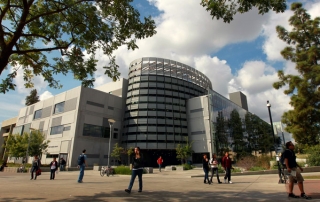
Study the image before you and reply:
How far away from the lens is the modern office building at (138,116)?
1698 inches

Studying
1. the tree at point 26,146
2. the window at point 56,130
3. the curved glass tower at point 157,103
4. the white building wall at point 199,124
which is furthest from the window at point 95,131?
the white building wall at point 199,124

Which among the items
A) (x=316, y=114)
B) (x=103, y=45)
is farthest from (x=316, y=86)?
(x=103, y=45)

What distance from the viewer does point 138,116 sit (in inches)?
1863

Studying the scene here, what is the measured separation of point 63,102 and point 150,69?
74.5ft

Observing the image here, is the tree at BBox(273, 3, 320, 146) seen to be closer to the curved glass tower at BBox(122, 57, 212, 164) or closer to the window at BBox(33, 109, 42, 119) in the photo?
the curved glass tower at BBox(122, 57, 212, 164)

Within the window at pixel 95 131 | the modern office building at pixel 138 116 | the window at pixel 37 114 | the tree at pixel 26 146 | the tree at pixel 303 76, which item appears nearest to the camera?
the tree at pixel 303 76

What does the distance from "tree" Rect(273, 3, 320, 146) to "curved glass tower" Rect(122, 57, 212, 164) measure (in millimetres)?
30105

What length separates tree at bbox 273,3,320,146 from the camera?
54.0 feet

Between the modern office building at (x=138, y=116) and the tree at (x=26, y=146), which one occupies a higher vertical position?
the modern office building at (x=138, y=116)

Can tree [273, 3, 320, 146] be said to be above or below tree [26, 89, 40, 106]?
below

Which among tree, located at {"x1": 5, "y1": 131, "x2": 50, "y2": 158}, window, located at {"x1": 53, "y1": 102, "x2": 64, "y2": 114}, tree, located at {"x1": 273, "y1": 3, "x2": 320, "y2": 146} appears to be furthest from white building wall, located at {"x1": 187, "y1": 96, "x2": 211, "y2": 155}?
tree, located at {"x1": 5, "y1": 131, "x2": 50, "y2": 158}

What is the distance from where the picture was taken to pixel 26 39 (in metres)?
9.03

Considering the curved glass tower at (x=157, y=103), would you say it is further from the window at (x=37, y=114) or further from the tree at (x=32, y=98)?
the tree at (x=32, y=98)

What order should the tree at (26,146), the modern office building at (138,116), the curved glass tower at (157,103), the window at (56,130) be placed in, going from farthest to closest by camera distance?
1. the curved glass tower at (157,103)
2. the window at (56,130)
3. the modern office building at (138,116)
4. the tree at (26,146)
